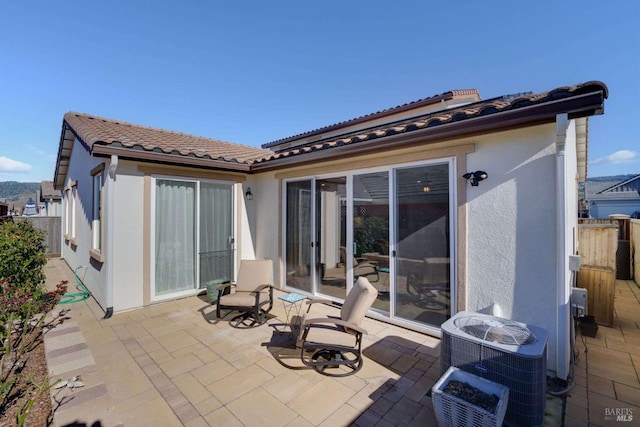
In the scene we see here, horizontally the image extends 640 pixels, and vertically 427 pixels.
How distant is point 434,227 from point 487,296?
1384 millimetres

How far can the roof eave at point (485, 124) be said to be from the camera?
10.5 feet

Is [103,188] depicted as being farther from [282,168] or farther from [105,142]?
[282,168]

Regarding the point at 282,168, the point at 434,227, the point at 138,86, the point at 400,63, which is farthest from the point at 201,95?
the point at 434,227

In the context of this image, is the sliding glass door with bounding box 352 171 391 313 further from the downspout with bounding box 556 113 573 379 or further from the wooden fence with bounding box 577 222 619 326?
the wooden fence with bounding box 577 222 619 326

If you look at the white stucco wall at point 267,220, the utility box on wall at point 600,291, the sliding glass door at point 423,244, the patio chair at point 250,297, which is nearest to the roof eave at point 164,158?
the white stucco wall at point 267,220

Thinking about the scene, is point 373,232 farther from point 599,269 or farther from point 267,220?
point 599,269

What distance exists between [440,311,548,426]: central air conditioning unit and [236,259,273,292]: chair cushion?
422cm

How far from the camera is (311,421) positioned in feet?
9.71

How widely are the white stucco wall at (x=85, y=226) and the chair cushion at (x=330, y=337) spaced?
5241 millimetres

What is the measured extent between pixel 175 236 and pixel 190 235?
365mm

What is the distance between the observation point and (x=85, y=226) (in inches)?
345

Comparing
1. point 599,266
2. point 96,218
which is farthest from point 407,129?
point 96,218

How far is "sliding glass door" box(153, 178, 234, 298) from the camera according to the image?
22.4 feet

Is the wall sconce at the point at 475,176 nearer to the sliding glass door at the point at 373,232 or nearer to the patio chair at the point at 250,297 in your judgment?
the sliding glass door at the point at 373,232
